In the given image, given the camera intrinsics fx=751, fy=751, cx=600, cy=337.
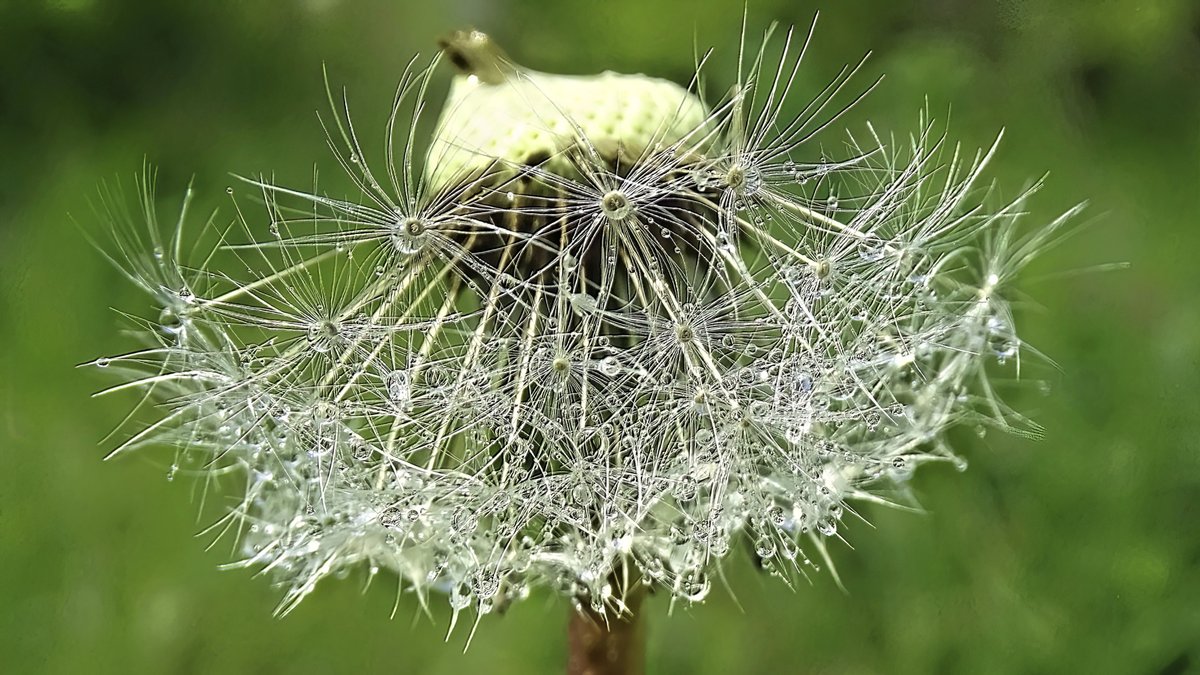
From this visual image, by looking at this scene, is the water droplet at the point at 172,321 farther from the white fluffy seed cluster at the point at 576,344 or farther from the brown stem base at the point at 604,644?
the brown stem base at the point at 604,644

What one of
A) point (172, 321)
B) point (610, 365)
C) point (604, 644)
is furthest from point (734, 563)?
point (172, 321)

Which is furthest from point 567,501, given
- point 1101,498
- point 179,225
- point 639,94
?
point 1101,498

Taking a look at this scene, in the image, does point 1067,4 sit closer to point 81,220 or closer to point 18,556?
point 81,220

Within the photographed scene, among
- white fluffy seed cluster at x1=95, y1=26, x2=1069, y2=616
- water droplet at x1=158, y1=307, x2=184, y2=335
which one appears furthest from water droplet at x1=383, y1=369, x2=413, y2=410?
water droplet at x1=158, y1=307, x2=184, y2=335

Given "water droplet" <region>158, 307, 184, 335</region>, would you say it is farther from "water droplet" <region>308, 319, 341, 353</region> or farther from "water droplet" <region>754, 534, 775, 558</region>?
"water droplet" <region>754, 534, 775, 558</region>

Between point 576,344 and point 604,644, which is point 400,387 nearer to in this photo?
point 576,344

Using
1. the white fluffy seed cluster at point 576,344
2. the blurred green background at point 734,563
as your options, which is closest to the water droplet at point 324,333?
the white fluffy seed cluster at point 576,344

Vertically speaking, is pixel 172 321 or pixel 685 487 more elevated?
pixel 172 321
